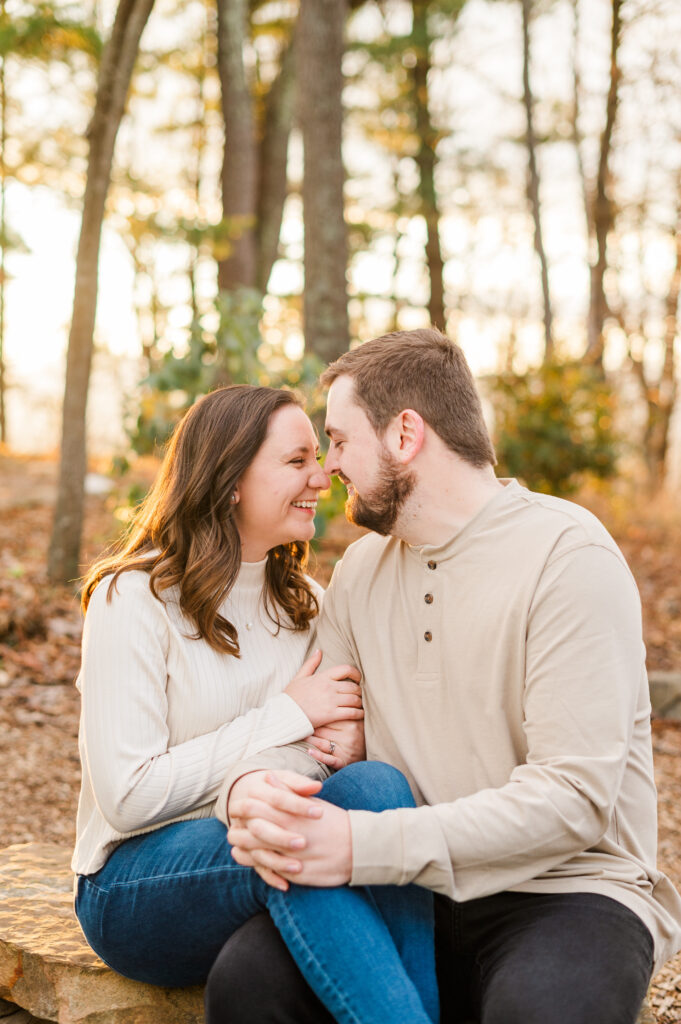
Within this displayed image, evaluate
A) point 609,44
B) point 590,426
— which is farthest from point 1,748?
point 609,44

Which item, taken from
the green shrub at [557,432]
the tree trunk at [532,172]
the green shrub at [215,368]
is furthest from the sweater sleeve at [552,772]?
the tree trunk at [532,172]

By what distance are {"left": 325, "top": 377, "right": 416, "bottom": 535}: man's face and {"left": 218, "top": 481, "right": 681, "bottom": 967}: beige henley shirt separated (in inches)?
5.7

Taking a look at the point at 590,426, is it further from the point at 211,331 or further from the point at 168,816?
the point at 168,816

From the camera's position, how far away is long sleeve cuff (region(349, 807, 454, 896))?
184 cm

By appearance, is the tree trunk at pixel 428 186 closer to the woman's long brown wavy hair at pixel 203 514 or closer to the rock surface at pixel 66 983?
the woman's long brown wavy hair at pixel 203 514

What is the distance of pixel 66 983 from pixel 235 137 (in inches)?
362

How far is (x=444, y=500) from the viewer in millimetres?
2326

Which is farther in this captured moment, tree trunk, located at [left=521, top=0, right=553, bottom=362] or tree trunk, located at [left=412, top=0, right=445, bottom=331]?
tree trunk, located at [left=412, top=0, right=445, bottom=331]

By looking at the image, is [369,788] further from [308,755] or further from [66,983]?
[66,983]

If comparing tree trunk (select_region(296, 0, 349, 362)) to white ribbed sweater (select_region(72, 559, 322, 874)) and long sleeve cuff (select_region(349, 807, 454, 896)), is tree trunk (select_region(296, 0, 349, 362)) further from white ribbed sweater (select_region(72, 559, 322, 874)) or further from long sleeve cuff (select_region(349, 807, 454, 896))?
long sleeve cuff (select_region(349, 807, 454, 896))

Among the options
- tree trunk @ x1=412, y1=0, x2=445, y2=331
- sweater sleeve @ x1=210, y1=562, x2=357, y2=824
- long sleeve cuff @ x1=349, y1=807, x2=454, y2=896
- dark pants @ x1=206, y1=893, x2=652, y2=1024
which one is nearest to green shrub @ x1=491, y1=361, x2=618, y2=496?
tree trunk @ x1=412, y1=0, x2=445, y2=331

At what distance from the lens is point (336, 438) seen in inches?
95.0

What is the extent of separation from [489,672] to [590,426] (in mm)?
7217

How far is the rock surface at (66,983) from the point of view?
2.22m
